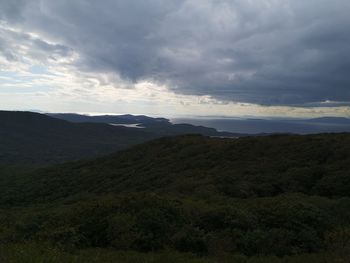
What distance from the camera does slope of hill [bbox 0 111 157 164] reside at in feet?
A: 428

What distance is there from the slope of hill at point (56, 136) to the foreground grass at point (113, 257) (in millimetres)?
112623

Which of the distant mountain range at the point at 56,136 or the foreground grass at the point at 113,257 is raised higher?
the foreground grass at the point at 113,257

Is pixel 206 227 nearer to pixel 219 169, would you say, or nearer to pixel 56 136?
pixel 219 169

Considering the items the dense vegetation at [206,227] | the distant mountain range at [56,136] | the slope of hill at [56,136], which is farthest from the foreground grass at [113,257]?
the distant mountain range at [56,136]

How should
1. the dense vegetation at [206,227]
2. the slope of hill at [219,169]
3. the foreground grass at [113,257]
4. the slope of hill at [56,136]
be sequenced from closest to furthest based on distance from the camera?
the foreground grass at [113,257] < the dense vegetation at [206,227] < the slope of hill at [219,169] < the slope of hill at [56,136]

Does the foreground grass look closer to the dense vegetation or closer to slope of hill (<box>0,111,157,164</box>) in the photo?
the dense vegetation

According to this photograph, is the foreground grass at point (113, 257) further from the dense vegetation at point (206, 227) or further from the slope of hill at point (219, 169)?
the slope of hill at point (219, 169)

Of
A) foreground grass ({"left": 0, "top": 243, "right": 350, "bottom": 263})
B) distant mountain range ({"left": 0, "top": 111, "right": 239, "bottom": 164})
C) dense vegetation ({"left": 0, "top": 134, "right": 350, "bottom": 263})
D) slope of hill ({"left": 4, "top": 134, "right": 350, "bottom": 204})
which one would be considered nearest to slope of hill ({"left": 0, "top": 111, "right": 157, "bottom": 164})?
distant mountain range ({"left": 0, "top": 111, "right": 239, "bottom": 164})

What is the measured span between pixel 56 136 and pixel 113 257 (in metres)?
163

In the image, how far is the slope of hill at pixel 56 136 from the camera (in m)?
130

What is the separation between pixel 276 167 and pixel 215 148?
12472mm

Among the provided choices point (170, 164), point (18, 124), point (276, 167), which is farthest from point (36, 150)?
point (276, 167)

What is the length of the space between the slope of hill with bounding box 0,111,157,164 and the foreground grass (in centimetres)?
11262

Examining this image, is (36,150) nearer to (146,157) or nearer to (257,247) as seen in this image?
(146,157)
